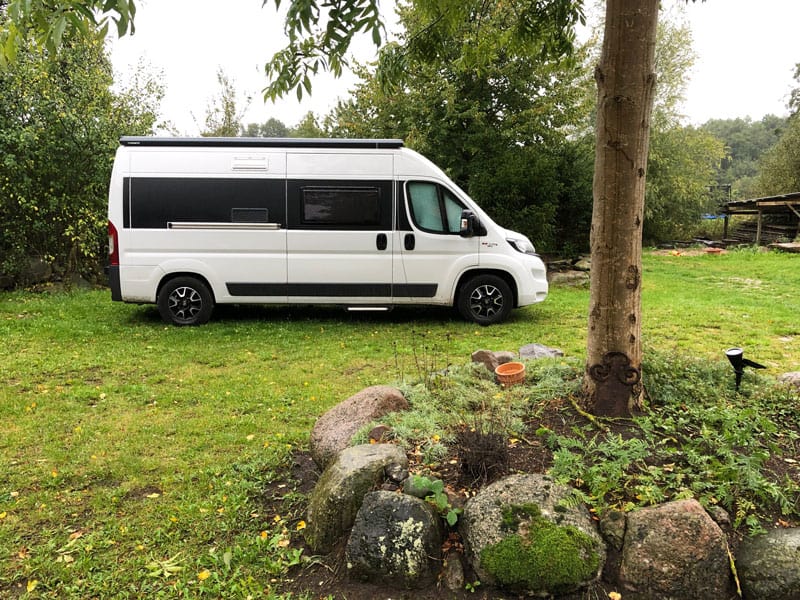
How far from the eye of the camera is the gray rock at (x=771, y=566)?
7.78 feet

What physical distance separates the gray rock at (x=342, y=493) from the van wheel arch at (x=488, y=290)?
18.2 ft

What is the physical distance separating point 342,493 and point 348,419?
940 millimetres

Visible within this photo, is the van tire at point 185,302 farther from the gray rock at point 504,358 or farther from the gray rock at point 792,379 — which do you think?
the gray rock at point 792,379

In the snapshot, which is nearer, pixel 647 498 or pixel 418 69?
pixel 647 498

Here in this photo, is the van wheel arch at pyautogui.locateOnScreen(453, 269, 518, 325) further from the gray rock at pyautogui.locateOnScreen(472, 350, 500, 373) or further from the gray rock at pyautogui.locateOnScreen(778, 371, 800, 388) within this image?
the gray rock at pyautogui.locateOnScreen(778, 371, 800, 388)

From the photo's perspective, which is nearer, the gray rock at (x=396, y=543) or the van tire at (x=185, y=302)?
the gray rock at (x=396, y=543)

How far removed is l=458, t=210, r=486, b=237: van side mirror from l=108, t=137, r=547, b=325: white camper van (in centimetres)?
1

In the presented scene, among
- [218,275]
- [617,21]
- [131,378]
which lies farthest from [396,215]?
[617,21]

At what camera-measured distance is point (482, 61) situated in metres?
5.33

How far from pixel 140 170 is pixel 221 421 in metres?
4.81

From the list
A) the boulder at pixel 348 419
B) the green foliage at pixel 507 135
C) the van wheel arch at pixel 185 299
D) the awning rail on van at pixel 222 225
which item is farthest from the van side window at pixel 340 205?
the green foliage at pixel 507 135

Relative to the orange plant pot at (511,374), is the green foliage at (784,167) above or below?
above

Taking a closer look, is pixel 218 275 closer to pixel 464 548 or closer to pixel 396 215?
pixel 396 215

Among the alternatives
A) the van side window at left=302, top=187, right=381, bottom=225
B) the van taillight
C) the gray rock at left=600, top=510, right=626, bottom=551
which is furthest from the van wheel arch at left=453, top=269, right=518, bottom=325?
the gray rock at left=600, top=510, right=626, bottom=551
